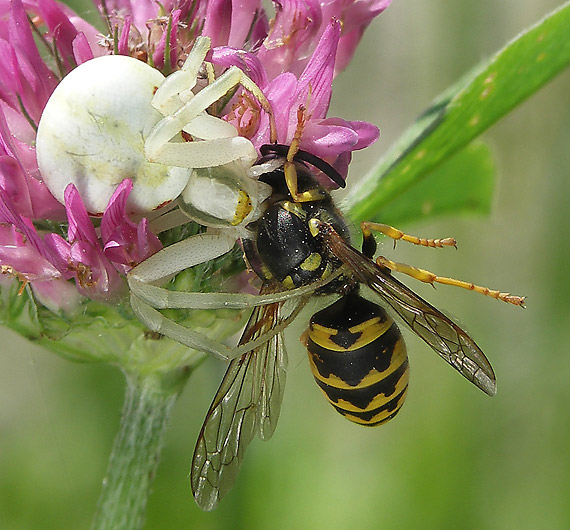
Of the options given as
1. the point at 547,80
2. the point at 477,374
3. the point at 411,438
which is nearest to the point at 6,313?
the point at 477,374

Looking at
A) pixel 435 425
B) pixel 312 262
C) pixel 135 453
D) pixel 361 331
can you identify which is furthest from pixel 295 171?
pixel 435 425

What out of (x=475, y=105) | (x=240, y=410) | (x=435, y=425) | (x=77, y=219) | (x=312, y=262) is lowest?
(x=435, y=425)

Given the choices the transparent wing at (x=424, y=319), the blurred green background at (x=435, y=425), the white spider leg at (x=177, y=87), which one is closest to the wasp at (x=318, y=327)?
the transparent wing at (x=424, y=319)

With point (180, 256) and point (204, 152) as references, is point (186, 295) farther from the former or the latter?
point (204, 152)

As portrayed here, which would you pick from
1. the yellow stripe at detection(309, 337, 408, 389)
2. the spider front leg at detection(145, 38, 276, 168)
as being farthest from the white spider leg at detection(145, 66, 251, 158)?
the yellow stripe at detection(309, 337, 408, 389)

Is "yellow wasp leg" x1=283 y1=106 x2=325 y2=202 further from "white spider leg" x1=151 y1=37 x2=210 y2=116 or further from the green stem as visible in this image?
the green stem
